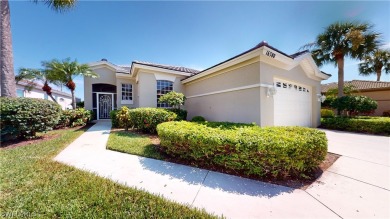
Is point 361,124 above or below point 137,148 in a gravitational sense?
above

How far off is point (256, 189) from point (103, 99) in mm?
15338

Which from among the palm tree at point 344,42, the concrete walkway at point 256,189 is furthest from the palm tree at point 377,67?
the concrete walkway at point 256,189

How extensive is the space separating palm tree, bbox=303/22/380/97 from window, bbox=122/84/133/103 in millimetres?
17011

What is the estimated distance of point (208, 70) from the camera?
9.16m

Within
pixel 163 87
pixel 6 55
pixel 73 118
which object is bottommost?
pixel 73 118

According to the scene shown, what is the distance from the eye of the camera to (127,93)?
44.2 feet

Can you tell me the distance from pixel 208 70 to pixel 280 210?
7.70 metres

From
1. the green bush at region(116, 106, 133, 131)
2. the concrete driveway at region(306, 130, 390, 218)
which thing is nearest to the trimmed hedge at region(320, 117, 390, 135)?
the concrete driveway at region(306, 130, 390, 218)

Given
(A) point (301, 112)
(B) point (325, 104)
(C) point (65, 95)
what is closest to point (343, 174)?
(A) point (301, 112)

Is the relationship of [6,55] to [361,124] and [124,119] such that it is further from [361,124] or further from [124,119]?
[361,124]

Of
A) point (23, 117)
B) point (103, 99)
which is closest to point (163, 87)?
point (103, 99)

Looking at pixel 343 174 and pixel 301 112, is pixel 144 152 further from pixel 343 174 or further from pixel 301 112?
pixel 301 112

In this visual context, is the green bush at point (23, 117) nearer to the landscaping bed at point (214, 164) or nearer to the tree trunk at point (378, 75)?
the landscaping bed at point (214, 164)

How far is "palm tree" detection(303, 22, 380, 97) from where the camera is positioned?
39.9 feet
